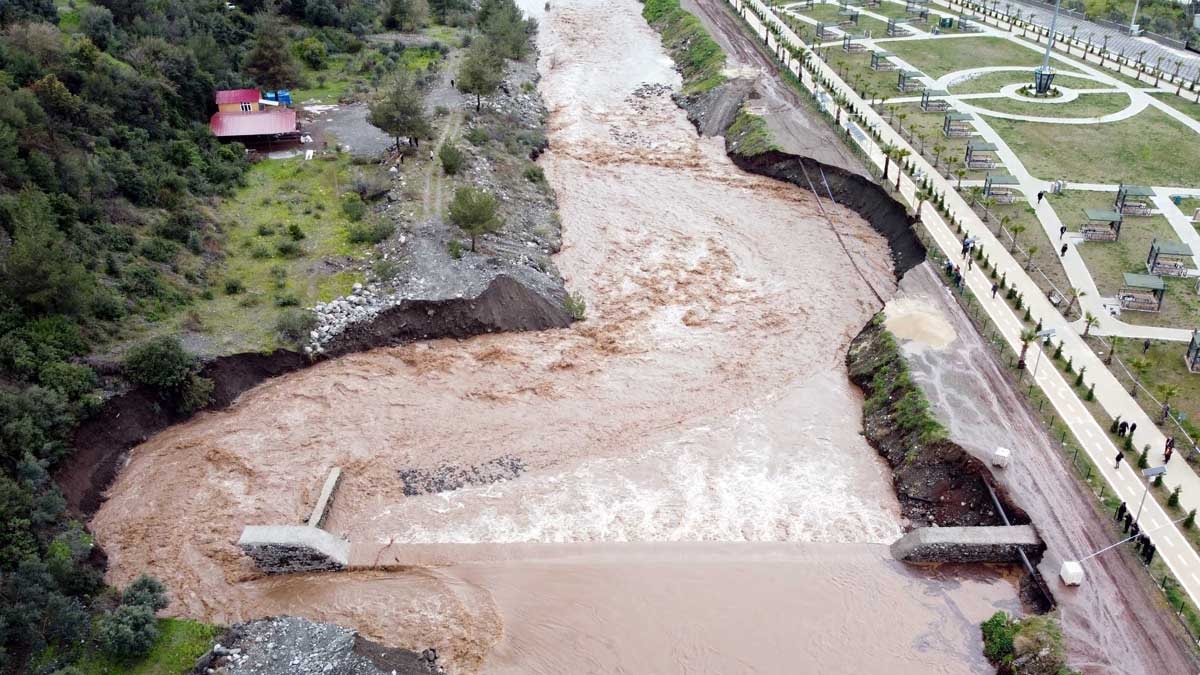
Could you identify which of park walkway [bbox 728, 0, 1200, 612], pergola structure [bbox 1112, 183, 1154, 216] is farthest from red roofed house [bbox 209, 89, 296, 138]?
pergola structure [bbox 1112, 183, 1154, 216]

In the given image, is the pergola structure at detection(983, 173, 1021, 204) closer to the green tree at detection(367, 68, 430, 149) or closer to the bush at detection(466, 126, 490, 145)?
the bush at detection(466, 126, 490, 145)

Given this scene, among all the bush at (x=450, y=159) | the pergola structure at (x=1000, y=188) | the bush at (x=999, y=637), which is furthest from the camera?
the pergola structure at (x=1000, y=188)

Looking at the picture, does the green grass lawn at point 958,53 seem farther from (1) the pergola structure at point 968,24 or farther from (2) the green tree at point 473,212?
(2) the green tree at point 473,212

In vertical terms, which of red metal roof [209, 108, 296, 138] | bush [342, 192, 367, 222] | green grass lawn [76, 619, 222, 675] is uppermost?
red metal roof [209, 108, 296, 138]

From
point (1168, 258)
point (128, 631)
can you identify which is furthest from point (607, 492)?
point (1168, 258)

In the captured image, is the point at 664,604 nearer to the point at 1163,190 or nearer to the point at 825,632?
the point at 825,632

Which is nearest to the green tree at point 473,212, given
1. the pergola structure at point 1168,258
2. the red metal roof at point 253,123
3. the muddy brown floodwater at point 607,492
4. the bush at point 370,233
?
the bush at point 370,233

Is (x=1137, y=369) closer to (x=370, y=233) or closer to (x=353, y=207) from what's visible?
(x=370, y=233)
